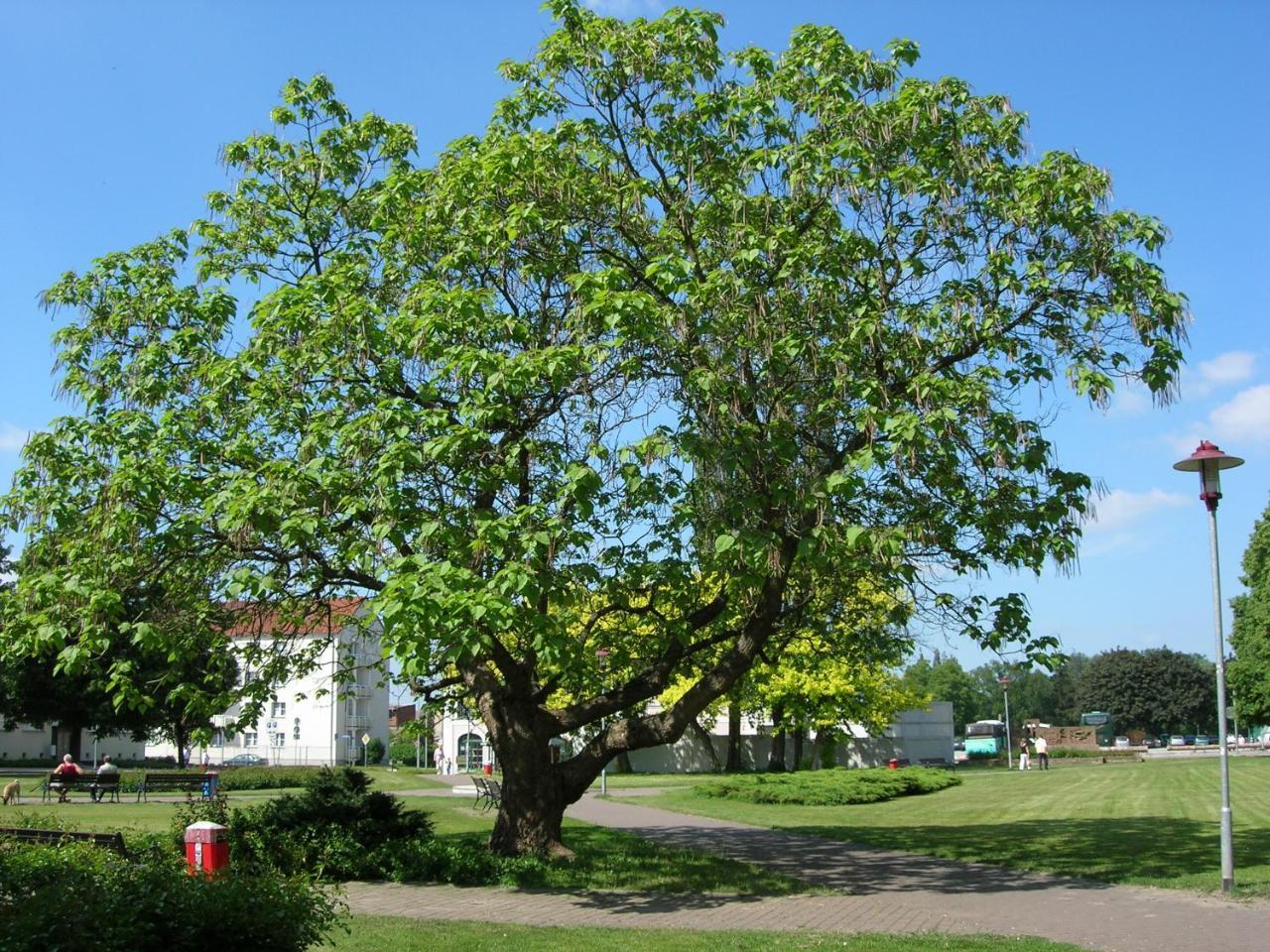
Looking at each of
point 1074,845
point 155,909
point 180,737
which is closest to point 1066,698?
point 180,737

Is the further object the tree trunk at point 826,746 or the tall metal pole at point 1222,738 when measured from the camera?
the tree trunk at point 826,746

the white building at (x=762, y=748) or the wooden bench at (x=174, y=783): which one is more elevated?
the wooden bench at (x=174, y=783)

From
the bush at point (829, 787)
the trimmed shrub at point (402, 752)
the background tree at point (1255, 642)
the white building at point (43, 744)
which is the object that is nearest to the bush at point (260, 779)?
the bush at point (829, 787)

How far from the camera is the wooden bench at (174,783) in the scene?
103ft

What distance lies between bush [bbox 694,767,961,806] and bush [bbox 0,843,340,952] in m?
25.0

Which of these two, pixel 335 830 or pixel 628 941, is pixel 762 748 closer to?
pixel 335 830

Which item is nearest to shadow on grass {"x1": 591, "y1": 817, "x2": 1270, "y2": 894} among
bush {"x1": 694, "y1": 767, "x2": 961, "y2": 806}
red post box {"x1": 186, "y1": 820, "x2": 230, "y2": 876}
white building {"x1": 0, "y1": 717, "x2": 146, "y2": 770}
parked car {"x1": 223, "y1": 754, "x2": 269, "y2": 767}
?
red post box {"x1": 186, "y1": 820, "x2": 230, "y2": 876}

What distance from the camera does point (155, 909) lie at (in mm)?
6566

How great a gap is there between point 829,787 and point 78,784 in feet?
69.2

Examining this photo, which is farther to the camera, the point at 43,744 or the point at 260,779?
the point at 43,744

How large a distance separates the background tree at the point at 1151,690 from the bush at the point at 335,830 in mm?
105080

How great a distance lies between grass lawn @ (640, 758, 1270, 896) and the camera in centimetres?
1579

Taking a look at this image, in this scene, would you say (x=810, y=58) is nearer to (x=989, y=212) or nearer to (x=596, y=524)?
(x=989, y=212)

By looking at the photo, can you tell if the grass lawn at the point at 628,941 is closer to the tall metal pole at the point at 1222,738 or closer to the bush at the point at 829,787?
the tall metal pole at the point at 1222,738
